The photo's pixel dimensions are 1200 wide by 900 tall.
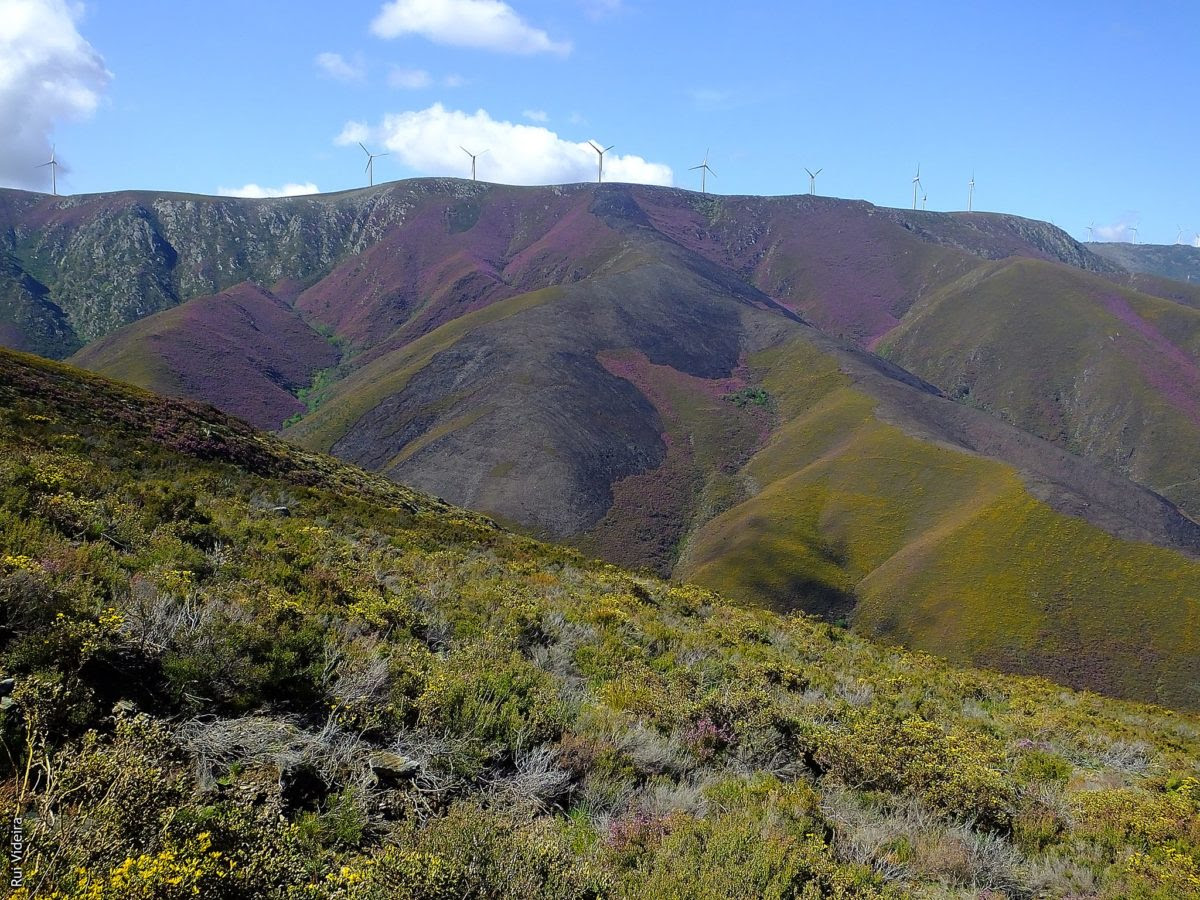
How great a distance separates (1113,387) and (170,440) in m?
138

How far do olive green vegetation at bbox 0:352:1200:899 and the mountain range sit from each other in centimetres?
5043

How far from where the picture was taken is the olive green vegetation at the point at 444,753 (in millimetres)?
4301

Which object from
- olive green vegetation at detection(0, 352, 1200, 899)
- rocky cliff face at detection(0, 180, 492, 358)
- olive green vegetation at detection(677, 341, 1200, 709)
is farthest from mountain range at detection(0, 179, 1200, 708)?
olive green vegetation at detection(0, 352, 1200, 899)

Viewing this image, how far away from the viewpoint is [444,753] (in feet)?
20.7

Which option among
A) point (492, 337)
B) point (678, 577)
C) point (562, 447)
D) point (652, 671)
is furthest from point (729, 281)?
point (652, 671)

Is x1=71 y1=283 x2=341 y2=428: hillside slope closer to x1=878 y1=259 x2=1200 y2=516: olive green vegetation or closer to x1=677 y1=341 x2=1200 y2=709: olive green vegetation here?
x1=677 y1=341 x2=1200 y2=709: olive green vegetation

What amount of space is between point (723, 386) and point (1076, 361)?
69.3 m

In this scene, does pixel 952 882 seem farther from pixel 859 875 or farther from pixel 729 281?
pixel 729 281

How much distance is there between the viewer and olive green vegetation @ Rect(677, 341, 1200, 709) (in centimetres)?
5206

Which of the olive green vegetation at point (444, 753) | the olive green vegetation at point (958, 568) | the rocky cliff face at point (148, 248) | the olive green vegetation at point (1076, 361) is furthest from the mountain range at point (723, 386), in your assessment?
the olive green vegetation at point (444, 753)

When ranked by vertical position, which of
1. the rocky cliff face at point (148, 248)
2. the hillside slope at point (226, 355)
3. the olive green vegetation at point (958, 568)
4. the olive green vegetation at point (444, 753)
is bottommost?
the olive green vegetation at point (958, 568)

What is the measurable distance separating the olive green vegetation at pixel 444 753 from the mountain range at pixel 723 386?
50430mm

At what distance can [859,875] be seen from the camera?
5.73 m

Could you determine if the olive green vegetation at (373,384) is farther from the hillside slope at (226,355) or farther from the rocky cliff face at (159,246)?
the rocky cliff face at (159,246)
